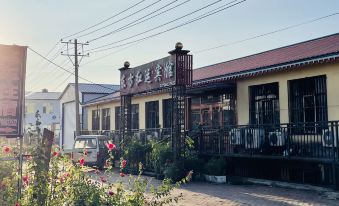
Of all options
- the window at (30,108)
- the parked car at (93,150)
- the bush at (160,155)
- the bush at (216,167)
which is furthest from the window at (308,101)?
the window at (30,108)

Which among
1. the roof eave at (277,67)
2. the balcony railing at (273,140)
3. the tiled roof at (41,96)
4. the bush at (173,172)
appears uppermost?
the tiled roof at (41,96)

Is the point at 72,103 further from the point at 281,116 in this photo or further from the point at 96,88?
the point at 281,116

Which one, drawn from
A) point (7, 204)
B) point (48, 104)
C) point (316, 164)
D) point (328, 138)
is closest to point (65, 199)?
point (7, 204)

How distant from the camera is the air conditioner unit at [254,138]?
14281mm

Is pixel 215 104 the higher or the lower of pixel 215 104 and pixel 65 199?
the higher

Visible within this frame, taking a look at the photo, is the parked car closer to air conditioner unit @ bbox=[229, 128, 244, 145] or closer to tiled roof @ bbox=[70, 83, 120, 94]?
air conditioner unit @ bbox=[229, 128, 244, 145]

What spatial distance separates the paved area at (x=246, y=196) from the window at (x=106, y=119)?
62.4 feet

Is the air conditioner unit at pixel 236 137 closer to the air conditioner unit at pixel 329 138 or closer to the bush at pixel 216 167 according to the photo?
the bush at pixel 216 167

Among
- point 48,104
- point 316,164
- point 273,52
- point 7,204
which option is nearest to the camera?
point 7,204

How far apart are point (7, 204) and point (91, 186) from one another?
1.56 m

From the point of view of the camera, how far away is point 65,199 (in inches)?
249

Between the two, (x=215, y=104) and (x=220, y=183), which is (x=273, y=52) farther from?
(x=220, y=183)

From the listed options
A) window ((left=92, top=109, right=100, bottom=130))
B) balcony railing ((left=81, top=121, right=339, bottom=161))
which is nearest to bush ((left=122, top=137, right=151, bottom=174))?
balcony railing ((left=81, top=121, right=339, bottom=161))

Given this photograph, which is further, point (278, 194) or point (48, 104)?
point (48, 104)
